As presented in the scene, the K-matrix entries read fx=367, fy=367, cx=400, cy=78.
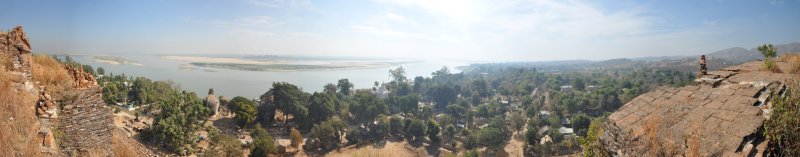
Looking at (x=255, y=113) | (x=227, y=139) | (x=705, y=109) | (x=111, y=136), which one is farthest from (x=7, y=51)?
(x=255, y=113)

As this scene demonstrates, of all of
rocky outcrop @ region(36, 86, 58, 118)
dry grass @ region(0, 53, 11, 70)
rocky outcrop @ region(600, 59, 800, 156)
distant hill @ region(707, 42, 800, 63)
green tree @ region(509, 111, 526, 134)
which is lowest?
green tree @ region(509, 111, 526, 134)

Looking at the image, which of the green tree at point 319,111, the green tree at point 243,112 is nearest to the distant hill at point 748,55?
the green tree at point 319,111

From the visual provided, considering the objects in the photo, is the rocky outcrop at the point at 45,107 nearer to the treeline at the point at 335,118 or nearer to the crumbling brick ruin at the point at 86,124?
the crumbling brick ruin at the point at 86,124

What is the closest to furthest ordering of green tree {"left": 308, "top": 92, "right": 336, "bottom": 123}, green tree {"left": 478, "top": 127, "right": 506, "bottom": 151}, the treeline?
1. the treeline
2. green tree {"left": 478, "top": 127, "right": 506, "bottom": 151}
3. green tree {"left": 308, "top": 92, "right": 336, "bottom": 123}

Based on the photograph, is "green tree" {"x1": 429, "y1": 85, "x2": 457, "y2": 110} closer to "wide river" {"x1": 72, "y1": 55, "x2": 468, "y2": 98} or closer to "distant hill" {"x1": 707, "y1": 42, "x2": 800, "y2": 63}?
"wide river" {"x1": 72, "y1": 55, "x2": 468, "y2": 98}

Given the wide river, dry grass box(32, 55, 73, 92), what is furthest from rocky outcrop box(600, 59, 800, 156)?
the wide river

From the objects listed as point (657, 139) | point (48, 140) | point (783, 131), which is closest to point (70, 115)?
point (48, 140)
